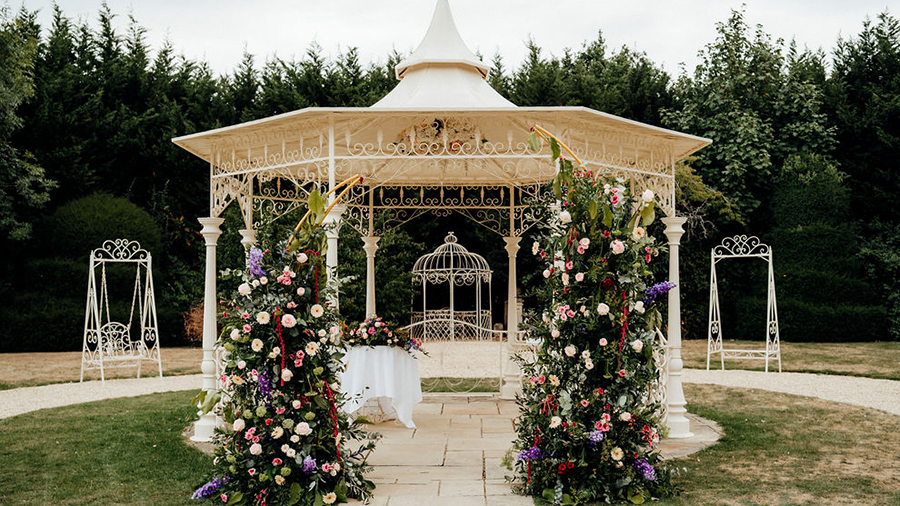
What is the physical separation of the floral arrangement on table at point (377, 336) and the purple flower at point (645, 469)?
3.02 metres

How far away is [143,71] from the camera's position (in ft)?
63.3

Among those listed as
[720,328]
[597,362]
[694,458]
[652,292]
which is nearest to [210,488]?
[597,362]

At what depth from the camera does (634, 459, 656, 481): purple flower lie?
16.9 feet

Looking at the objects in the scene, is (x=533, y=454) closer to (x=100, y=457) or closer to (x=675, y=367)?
(x=675, y=367)

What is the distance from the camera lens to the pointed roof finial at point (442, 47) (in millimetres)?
8305

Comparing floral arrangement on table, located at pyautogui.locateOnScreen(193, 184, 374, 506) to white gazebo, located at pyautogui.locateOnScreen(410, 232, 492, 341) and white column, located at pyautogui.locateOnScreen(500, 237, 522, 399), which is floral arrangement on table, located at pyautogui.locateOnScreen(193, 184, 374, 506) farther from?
white gazebo, located at pyautogui.locateOnScreen(410, 232, 492, 341)

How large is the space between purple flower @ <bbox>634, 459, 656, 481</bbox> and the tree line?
11546 mm

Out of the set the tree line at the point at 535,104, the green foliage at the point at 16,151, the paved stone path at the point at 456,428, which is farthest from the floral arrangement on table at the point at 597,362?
the green foliage at the point at 16,151

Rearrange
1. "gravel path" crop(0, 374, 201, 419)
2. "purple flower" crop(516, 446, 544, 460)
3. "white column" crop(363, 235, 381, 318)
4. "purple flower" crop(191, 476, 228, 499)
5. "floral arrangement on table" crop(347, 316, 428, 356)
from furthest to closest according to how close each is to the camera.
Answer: "gravel path" crop(0, 374, 201, 419) < "white column" crop(363, 235, 381, 318) < "floral arrangement on table" crop(347, 316, 428, 356) < "purple flower" crop(516, 446, 544, 460) < "purple flower" crop(191, 476, 228, 499)

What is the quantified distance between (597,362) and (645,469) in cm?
79

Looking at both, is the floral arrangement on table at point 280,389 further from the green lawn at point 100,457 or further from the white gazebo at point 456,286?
the white gazebo at point 456,286

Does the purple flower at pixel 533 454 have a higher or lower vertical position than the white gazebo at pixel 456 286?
lower

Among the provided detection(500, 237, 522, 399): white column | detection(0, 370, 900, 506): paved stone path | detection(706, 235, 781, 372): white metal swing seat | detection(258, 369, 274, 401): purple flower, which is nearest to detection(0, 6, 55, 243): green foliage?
detection(0, 370, 900, 506): paved stone path

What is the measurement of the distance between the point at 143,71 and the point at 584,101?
1108 centimetres
